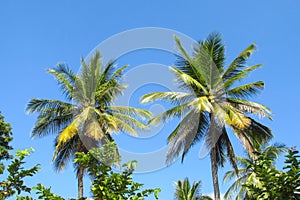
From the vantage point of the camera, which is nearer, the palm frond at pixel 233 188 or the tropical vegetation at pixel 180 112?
the tropical vegetation at pixel 180 112

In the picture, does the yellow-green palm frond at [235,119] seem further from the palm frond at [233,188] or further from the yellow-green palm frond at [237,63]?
the palm frond at [233,188]

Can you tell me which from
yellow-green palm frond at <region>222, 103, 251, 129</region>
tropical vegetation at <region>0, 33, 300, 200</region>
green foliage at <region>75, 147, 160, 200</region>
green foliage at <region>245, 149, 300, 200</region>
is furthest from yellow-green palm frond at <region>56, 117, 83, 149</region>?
green foliage at <region>245, 149, 300, 200</region>

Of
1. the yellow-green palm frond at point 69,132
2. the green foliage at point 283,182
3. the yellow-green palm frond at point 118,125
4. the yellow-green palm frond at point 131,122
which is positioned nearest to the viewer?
the green foliage at point 283,182

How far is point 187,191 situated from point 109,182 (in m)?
14.2

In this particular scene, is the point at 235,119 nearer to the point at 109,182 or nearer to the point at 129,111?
the point at 129,111

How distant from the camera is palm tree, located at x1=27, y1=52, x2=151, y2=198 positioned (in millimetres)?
17597

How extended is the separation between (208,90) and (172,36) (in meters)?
3.12

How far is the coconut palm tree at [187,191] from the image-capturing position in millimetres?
20406

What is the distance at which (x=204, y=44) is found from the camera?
1869cm

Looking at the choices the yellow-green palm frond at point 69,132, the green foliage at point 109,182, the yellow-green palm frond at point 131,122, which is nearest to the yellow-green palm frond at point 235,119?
the yellow-green palm frond at point 131,122

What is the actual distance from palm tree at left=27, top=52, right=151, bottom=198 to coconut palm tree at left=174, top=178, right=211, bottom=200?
3963 mm

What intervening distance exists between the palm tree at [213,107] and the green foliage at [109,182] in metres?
9.12

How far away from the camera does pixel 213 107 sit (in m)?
16.9

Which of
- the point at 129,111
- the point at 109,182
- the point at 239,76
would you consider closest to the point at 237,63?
the point at 239,76
